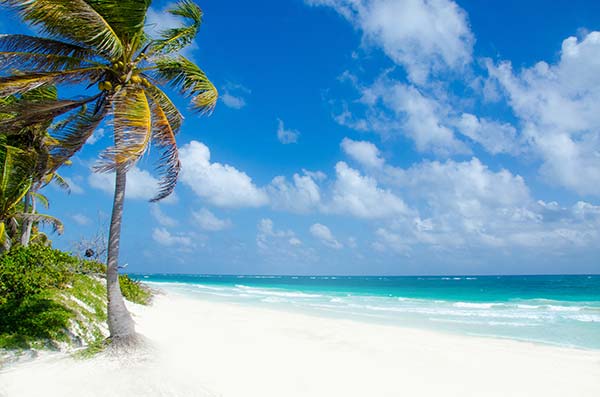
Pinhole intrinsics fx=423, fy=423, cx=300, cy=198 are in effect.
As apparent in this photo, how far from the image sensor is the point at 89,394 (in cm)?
554

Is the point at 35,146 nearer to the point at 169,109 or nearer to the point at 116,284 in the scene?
the point at 169,109

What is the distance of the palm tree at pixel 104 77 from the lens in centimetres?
657

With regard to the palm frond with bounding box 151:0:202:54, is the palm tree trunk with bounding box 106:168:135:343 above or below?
below

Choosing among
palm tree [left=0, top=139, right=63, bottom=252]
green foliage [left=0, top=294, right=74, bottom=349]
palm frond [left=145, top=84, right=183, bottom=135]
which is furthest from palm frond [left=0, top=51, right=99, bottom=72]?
palm tree [left=0, top=139, right=63, bottom=252]

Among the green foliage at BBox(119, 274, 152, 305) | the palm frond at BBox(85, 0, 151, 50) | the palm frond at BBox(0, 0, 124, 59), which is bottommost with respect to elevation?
the green foliage at BBox(119, 274, 152, 305)

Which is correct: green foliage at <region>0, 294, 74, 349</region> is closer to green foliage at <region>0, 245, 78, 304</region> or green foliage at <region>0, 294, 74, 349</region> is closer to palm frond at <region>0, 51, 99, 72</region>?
green foliage at <region>0, 245, 78, 304</region>

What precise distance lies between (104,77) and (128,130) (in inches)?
63.8

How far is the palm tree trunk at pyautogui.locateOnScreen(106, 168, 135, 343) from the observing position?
23.4 feet

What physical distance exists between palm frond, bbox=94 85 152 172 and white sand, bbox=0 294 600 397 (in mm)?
3044

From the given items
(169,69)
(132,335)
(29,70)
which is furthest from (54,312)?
(169,69)

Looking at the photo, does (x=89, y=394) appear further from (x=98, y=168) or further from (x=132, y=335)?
(x=98, y=168)

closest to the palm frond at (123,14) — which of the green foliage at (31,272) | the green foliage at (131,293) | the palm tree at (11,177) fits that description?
the green foliage at (31,272)

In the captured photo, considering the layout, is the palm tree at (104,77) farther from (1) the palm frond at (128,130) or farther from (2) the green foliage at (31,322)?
(2) the green foliage at (31,322)

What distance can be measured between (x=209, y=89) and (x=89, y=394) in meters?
5.72
